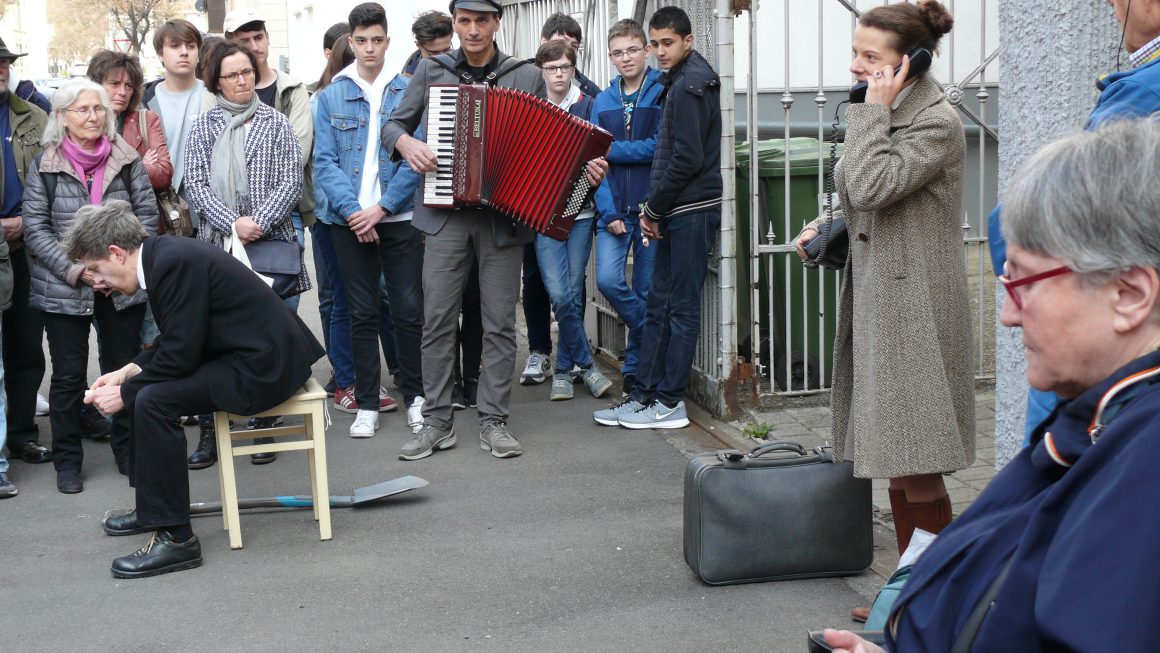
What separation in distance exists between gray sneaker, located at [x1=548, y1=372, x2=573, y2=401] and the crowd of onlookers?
0.6 inches

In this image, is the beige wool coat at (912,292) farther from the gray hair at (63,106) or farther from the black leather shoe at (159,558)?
the gray hair at (63,106)

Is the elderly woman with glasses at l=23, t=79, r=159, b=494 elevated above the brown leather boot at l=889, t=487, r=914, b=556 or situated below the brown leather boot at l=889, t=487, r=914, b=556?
above

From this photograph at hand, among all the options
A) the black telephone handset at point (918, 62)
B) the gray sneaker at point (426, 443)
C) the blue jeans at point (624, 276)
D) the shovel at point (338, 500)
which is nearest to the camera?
the black telephone handset at point (918, 62)

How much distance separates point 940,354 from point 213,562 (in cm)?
283

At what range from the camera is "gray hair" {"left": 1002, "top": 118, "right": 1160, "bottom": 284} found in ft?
A: 5.84

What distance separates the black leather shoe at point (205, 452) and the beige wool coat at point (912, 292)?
3.52 metres

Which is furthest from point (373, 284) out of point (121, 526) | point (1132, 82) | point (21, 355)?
point (1132, 82)

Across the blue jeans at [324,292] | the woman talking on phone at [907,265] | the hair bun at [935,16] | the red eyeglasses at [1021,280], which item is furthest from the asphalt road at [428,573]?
the red eyeglasses at [1021,280]

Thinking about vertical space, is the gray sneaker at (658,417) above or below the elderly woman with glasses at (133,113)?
below

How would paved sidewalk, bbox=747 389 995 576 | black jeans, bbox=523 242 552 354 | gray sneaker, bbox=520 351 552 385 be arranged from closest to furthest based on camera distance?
paved sidewalk, bbox=747 389 995 576 → black jeans, bbox=523 242 552 354 → gray sneaker, bbox=520 351 552 385

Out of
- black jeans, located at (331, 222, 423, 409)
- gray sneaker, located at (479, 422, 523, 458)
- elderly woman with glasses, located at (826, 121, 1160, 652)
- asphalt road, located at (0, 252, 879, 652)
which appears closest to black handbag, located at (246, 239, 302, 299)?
black jeans, located at (331, 222, 423, 409)

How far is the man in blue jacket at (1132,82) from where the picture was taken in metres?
2.60

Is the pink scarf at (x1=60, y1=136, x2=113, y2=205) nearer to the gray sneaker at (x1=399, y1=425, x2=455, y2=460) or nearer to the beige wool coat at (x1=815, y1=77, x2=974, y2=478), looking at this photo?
the gray sneaker at (x1=399, y1=425, x2=455, y2=460)

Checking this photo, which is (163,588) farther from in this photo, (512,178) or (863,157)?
(863,157)
